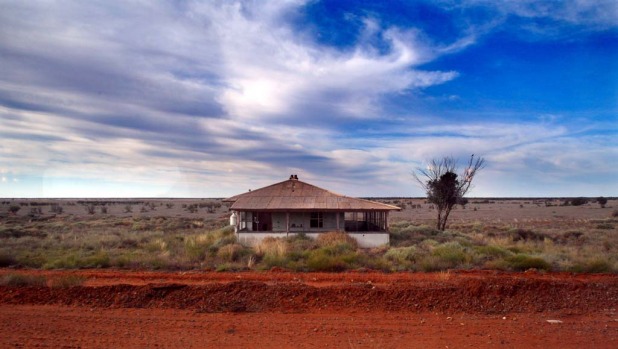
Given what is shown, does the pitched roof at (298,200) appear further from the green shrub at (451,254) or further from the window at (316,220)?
the green shrub at (451,254)

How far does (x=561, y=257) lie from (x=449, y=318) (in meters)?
11.2

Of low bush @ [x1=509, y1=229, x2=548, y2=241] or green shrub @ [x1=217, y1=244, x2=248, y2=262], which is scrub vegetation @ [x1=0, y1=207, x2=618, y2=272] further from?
low bush @ [x1=509, y1=229, x2=548, y2=241]

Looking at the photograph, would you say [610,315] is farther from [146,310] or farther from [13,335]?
[13,335]

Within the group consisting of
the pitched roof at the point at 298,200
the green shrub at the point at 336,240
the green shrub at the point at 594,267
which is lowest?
the green shrub at the point at 594,267

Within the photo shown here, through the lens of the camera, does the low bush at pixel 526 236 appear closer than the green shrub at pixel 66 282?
No

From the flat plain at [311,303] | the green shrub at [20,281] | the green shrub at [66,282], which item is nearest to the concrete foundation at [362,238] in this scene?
the flat plain at [311,303]

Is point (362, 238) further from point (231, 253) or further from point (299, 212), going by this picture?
point (231, 253)

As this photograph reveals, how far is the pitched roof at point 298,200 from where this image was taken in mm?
21969

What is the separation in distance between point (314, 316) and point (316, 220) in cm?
1568

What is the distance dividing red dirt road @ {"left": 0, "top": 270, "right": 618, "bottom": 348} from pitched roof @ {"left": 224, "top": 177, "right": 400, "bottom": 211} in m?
10.8

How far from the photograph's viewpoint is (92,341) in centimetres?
680

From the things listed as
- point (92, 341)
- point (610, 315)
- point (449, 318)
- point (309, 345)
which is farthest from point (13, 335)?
point (610, 315)

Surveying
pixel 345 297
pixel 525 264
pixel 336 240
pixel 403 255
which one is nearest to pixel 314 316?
pixel 345 297

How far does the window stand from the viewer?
945 inches
